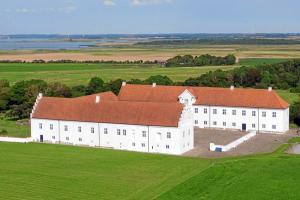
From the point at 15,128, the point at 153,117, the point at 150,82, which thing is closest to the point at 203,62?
the point at 150,82

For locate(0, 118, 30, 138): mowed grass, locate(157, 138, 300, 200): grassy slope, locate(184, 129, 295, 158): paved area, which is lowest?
locate(184, 129, 295, 158): paved area

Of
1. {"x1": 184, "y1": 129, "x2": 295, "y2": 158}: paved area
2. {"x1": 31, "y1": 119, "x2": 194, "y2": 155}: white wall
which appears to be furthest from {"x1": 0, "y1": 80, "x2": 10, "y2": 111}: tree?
{"x1": 184, "y1": 129, "x2": 295, "y2": 158}: paved area

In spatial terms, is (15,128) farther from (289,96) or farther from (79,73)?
(79,73)

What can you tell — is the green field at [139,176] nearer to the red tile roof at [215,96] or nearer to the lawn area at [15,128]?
the lawn area at [15,128]

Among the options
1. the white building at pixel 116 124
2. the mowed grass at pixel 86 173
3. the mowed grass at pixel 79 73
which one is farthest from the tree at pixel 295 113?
the mowed grass at pixel 79 73

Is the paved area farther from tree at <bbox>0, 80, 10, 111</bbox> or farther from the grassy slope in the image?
tree at <bbox>0, 80, 10, 111</bbox>

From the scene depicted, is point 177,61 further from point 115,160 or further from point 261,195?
point 261,195
